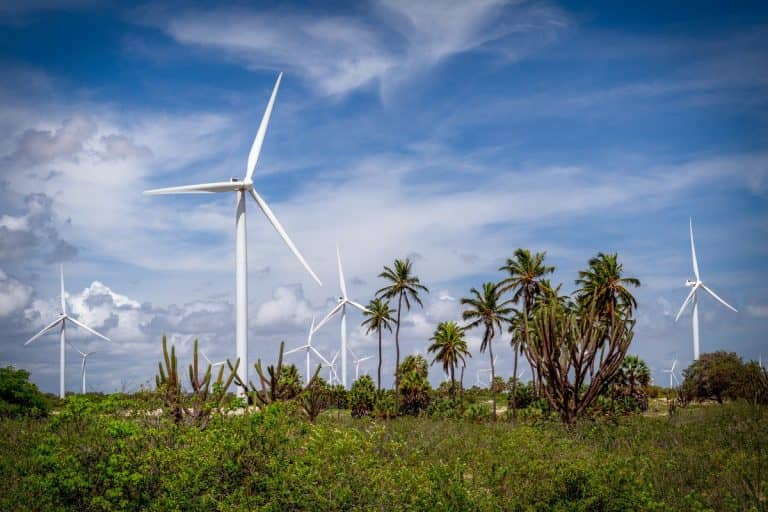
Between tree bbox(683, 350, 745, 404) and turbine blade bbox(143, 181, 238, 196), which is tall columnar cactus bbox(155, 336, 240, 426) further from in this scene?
tree bbox(683, 350, 745, 404)

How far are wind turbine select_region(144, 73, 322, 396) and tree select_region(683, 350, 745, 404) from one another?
4552 cm

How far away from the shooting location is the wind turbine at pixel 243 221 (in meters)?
41.0

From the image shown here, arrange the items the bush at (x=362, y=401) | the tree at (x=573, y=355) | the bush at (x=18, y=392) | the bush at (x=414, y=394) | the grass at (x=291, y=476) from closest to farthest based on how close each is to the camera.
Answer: the grass at (x=291, y=476) → the tree at (x=573, y=355) → the bush at (x=18, y=392) → the bush at (x=362, y=401) → the bush at (x=414, y=394)

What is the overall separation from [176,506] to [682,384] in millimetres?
64923

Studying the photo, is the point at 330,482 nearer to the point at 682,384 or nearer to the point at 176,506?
the point at 176,506

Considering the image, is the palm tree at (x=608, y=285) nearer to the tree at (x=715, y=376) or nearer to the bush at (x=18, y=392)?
the tree at (x=715, y=376)

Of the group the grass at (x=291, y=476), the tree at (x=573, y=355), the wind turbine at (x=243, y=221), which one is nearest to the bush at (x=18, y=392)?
the wind turbine at (x=243, y=221)

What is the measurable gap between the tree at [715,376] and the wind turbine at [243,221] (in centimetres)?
4552

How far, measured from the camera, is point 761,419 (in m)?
34.8

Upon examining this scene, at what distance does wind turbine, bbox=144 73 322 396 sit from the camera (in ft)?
135

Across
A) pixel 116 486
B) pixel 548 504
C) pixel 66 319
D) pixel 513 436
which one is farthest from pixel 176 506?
pixel 66 319

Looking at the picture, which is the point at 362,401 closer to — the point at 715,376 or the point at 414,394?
the point at 414,394

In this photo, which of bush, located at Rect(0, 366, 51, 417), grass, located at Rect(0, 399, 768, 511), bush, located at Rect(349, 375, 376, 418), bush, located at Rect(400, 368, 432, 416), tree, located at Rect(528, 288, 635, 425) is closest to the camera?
grass, located at Rect(0, 399, 768, 511)

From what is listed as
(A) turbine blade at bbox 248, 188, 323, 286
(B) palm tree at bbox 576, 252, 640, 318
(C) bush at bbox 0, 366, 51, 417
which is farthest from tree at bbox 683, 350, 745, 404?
(C) bush at bbox 0, 366, 51, 417
